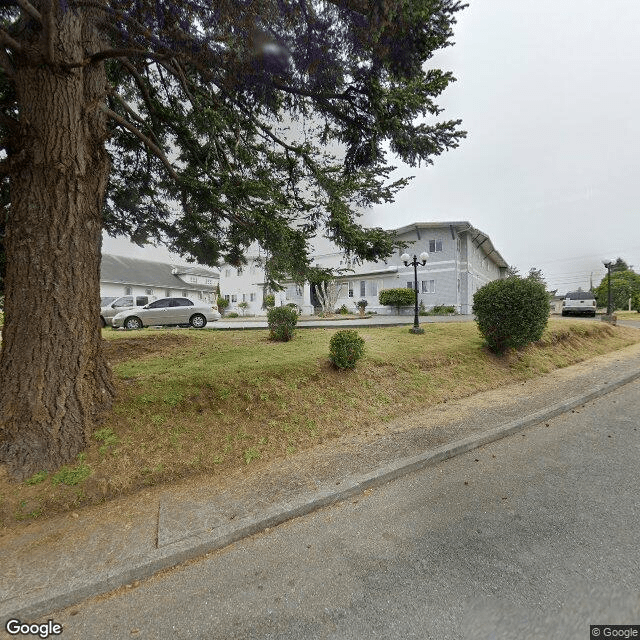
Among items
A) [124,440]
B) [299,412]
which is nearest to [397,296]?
[299,412]

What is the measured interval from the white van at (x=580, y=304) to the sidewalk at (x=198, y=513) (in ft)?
80.6

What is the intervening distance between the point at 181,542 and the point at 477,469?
3179mm

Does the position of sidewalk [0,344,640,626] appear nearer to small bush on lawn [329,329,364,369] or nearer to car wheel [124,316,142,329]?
small bush on lawn [329,329,364,369]

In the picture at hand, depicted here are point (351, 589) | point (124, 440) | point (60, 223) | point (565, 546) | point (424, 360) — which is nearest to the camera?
point (351, 589)

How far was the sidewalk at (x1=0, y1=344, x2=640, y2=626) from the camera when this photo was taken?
7.57 ft

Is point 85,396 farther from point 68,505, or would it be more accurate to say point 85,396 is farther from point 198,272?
point 198,272

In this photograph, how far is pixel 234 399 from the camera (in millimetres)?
4781

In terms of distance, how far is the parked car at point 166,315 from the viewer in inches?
589

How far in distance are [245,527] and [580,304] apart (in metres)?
29.3

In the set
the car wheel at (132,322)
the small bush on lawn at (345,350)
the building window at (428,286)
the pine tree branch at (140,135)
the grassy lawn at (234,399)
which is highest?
the pine tree branch at (140,135)

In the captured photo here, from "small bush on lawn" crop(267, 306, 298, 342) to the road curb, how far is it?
16.8ft

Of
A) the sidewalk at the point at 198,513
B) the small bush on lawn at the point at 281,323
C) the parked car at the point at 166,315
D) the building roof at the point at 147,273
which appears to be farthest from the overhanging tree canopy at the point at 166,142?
the building roof at the point at 147,273

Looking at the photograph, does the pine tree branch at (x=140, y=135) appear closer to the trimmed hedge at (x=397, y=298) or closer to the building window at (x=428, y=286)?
the trimmed hedge at (x=397, y=298)

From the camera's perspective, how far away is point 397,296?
24.9 meters
